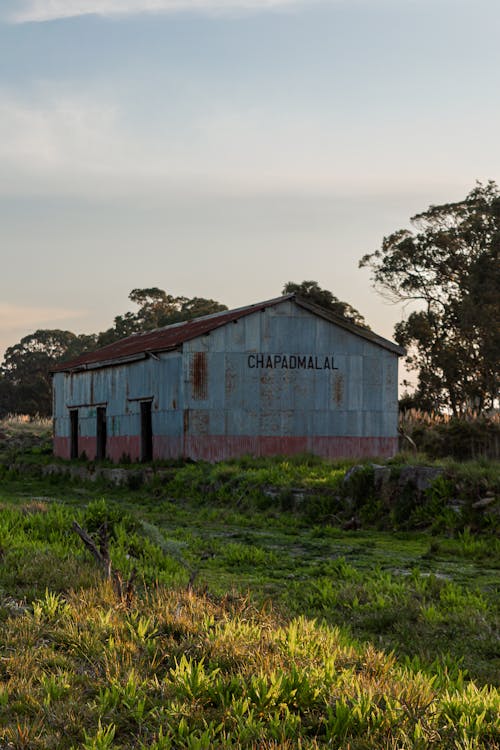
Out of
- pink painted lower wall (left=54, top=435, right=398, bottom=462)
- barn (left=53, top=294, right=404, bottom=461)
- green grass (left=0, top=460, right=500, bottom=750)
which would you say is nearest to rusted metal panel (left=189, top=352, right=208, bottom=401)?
barn (left=53, top=294, right=404, bottom=461)

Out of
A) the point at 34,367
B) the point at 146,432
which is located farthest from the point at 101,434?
the point at 34,367

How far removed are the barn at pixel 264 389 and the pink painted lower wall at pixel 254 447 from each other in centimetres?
3

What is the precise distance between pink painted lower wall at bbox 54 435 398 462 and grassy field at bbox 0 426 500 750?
1295 centimetres

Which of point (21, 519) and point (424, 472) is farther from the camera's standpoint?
point (424, 472)

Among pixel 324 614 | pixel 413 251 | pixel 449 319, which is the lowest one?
pixel 324 614

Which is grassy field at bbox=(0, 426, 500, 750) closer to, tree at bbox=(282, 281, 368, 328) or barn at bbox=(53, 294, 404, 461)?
barn at bbox=(53, 294, 404, 461)

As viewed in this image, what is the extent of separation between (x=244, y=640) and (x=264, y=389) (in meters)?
22.5

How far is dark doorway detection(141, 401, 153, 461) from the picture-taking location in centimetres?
3112

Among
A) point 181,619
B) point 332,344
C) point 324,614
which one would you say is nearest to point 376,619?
point 324,614

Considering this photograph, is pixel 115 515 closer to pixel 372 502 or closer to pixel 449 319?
pixel 372 502

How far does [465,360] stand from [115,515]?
36342mm

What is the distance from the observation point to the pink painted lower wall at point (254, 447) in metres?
28.4

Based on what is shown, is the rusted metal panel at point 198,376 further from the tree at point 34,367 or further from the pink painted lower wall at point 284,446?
Result: the tree at point 34,367

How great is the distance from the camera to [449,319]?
4894 centimetres
